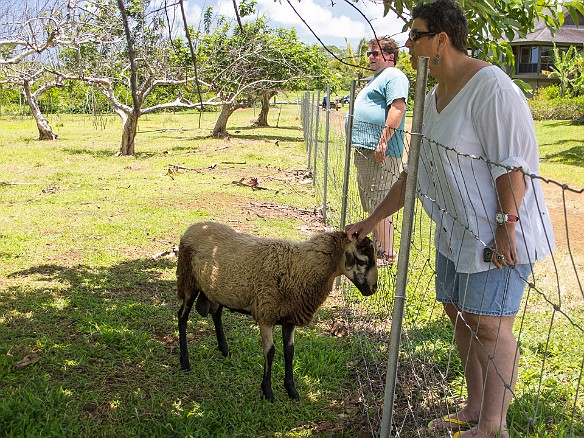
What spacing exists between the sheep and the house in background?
48.9 meters

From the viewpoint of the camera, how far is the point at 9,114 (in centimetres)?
3703

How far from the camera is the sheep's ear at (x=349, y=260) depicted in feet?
12.3

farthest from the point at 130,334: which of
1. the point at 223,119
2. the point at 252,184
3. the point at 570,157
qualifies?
the point at 223,119

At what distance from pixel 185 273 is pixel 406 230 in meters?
2.20

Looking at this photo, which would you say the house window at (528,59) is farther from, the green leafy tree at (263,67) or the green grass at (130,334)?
the green grass at (130,334)

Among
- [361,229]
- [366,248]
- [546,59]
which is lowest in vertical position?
[366,248]

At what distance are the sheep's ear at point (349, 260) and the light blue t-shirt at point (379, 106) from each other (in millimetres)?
1999

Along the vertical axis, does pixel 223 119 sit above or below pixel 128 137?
above

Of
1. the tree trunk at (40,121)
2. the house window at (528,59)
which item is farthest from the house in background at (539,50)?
the tree trunk at (40,121)

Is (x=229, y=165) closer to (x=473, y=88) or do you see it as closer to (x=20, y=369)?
(x=20, y=369)

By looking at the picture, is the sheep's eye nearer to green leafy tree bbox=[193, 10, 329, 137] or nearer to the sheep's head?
the sheep's head

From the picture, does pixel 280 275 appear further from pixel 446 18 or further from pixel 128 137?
pixel 128 137

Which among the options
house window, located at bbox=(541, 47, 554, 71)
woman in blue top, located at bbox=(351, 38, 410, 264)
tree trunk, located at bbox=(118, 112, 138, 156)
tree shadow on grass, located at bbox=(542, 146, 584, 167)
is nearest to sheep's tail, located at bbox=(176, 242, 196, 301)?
woman in blue top, located at bbox=(351, 38, 410, 264)

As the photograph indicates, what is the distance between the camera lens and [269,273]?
3.98m
